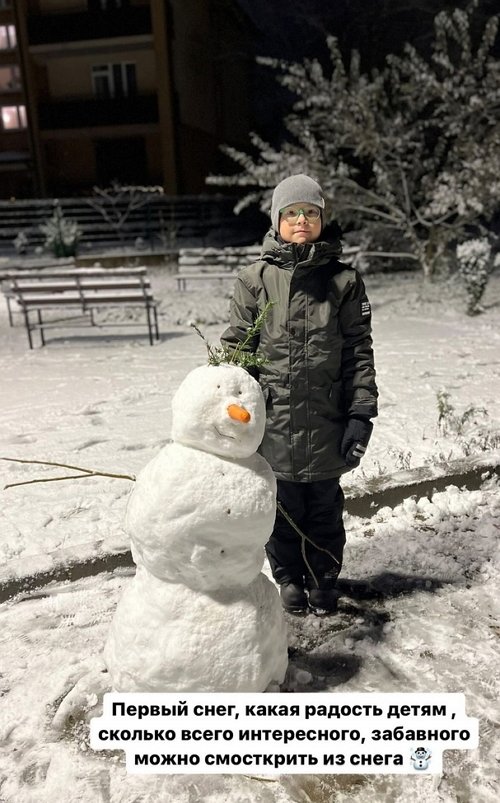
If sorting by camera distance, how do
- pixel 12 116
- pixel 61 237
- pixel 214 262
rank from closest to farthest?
1. pixel 214 262
2. pixel 61 237
3. pixel 12 116

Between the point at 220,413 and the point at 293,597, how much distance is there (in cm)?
132

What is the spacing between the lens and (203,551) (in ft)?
5.85

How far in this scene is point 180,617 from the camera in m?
1.87

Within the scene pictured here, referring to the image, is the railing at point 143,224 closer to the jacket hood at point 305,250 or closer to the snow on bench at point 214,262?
the snow on bench at point 214,262

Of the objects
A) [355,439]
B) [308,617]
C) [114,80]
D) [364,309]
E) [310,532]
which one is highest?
[114,80]

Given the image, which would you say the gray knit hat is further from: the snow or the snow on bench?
the snow on bench

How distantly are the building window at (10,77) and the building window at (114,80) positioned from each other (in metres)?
4.76

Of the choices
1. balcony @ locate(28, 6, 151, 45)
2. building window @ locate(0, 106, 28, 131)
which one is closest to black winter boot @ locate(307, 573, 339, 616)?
balcony @ locate(28, 6, 151, 45)

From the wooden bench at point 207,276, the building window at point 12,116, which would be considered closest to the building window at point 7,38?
the building window at point 12,116

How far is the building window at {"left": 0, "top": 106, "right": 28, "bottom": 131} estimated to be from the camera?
22172 millimetres

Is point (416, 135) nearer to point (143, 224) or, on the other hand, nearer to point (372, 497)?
point (143, 224)

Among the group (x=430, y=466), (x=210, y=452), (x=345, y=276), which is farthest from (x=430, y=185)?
(x=210, y=452)

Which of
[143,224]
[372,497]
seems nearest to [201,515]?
[372,497]

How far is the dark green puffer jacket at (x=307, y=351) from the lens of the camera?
2.40m
